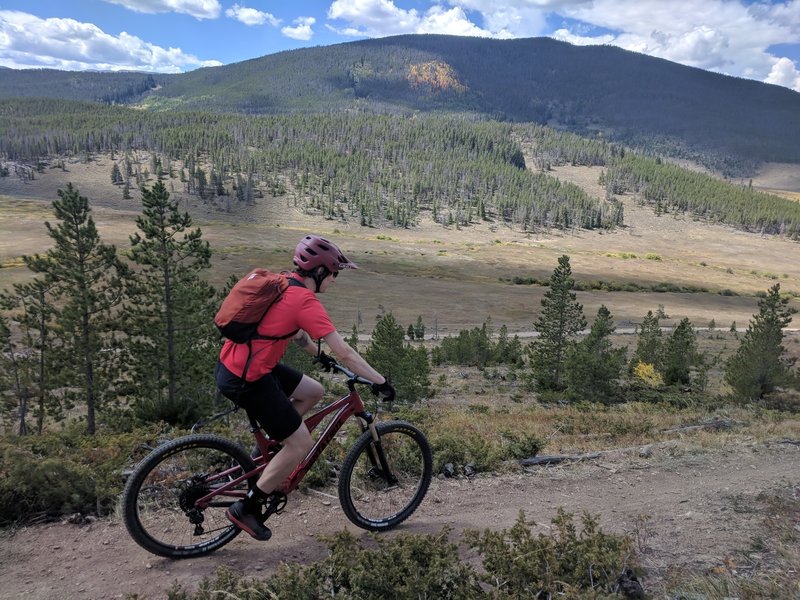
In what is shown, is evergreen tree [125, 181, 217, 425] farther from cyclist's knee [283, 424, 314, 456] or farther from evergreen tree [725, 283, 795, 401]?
evergreen tree [725, 283, 795, 401]

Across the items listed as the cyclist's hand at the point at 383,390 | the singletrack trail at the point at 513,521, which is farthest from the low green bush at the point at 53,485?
the cyclist's hand at the point at 383,390

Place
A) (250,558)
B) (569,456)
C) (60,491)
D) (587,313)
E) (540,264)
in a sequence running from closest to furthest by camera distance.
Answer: (250,558), (60,491), (569,456), (587,313), (540,264)

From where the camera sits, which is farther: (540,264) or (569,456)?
(540,264)

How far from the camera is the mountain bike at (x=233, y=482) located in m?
5.18

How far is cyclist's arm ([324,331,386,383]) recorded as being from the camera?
4.60m

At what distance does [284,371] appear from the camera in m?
5.51

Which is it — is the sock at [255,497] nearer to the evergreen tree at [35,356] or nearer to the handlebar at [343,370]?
the handlebar at [343,370]

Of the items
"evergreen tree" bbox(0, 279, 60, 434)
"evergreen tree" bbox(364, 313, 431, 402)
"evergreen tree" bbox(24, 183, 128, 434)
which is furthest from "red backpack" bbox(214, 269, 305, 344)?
"evergreen tree" bbox(0, 279, 60, 434)

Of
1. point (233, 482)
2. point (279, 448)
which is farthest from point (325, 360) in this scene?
point (233, 482)

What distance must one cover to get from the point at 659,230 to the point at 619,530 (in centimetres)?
21724

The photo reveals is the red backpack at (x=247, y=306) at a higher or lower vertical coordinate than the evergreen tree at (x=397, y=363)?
higher

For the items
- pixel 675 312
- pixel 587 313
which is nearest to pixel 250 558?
pixel 587 313

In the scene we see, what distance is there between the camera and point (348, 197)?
7825 inches

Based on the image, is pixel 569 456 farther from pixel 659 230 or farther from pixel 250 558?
pixel 659 230
